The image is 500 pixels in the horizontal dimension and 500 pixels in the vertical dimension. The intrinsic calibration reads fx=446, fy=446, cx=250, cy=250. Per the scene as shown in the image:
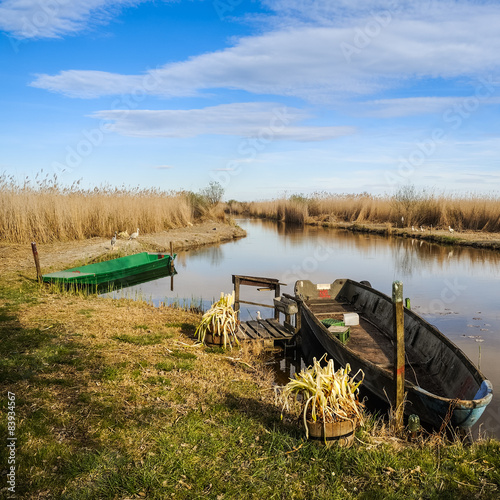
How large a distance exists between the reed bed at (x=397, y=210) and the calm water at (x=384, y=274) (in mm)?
4809

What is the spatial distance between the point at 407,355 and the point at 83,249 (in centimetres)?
1482

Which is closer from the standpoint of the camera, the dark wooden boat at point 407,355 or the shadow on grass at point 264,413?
the shadow on grass at point 264,413

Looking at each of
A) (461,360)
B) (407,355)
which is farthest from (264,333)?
(461,360)

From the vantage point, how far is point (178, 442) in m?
4.38

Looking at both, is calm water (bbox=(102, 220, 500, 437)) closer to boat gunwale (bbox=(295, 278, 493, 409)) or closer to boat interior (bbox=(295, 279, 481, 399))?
boat interior (bbox=(295, 279, 481, 399))

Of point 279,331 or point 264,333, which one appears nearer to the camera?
point 264,333

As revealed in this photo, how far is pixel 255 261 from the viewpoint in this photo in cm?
2173

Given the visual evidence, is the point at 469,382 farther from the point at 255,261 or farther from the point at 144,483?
the point at 255,261

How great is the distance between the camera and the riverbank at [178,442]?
3.77 metres

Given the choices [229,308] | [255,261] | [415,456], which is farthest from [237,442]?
[255,261]

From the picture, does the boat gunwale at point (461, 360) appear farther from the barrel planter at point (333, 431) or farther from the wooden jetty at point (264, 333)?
the barrel planter at point (333, 431)

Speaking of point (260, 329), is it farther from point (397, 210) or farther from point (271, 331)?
point (397, 210)

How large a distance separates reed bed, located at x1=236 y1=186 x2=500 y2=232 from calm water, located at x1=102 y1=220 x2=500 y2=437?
4.81 meters

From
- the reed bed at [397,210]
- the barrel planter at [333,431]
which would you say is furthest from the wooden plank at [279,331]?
the reed bed at [397,210]
